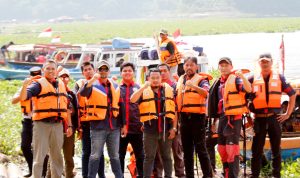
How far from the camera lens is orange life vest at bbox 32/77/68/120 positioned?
26.7ft

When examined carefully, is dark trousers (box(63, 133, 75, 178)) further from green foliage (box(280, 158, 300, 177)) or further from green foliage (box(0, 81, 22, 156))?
green foliage (box(280, 158, 300, 177))

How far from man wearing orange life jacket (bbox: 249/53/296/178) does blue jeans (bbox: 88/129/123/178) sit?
1913mm

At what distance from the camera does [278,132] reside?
857 cm

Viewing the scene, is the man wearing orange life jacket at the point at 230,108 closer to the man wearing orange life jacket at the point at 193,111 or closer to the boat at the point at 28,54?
the man wearing orange life jacket at the point at 193,111

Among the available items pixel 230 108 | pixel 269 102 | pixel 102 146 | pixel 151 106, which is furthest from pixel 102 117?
pixel 269 102

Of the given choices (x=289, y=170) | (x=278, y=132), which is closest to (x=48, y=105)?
(x=278, y=132)

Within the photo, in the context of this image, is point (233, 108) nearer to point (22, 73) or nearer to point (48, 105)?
point (48, 105)

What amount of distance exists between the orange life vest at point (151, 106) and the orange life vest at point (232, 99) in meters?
0.72

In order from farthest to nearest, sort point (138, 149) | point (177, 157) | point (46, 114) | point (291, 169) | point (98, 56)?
point (98, 56) → point (291, 169) → point (177, 157) → point (138, 149) → point (46, 114)

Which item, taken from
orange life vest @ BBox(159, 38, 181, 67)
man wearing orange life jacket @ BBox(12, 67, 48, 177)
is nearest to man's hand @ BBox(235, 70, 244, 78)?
orange life vest @ BBox(159, 38, 181, 67)

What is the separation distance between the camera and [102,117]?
27.1 ft

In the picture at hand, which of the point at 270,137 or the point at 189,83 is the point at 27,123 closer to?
the point at 189,83

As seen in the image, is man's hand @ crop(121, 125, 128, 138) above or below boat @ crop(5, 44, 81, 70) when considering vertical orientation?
below

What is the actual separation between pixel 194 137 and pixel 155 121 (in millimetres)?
617
